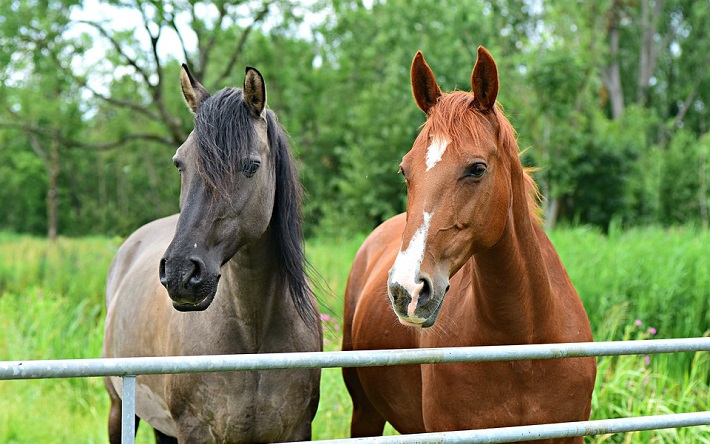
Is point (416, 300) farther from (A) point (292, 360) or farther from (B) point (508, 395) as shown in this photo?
(B) point (508, 395)

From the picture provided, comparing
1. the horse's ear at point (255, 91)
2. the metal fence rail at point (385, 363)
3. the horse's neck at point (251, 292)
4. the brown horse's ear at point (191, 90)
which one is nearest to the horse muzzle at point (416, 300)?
the metal fence rail at point (385, 363)

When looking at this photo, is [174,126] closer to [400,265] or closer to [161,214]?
[161,214]

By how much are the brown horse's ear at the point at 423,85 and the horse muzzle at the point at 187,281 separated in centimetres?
110

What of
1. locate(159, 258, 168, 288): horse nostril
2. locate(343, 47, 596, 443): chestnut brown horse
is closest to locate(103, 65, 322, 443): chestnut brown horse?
locate(159, 258, 168, 288): horse nostril

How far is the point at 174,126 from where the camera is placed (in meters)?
Answer: 14.1

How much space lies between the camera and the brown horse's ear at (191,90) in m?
3.41

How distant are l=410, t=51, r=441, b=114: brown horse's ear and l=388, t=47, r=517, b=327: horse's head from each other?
38 millimetres

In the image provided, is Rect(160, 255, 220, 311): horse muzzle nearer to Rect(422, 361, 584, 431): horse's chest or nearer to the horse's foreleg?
Rect(422, 361, 584, 431): horse's chest

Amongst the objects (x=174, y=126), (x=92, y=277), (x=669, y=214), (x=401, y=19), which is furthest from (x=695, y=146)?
(x=92, y=277)

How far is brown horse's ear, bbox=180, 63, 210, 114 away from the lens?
341 centimetres

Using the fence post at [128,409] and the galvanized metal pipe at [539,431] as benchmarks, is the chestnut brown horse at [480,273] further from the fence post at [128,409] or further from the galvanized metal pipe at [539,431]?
the fence post at [128,409]

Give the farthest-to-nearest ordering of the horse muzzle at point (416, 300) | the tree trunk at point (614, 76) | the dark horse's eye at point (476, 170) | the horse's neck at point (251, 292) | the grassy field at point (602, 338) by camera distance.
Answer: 1. the tree trunk at point (614, 76)
2. the grassy field at point (602, 338)
3. the horse's neck at point (251, 292)
4. the dark horse's eye at point (476, 170)
5. the horse muzzle at point (416, 300)

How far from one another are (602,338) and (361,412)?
2.19 m

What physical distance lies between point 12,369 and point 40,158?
33642mm
